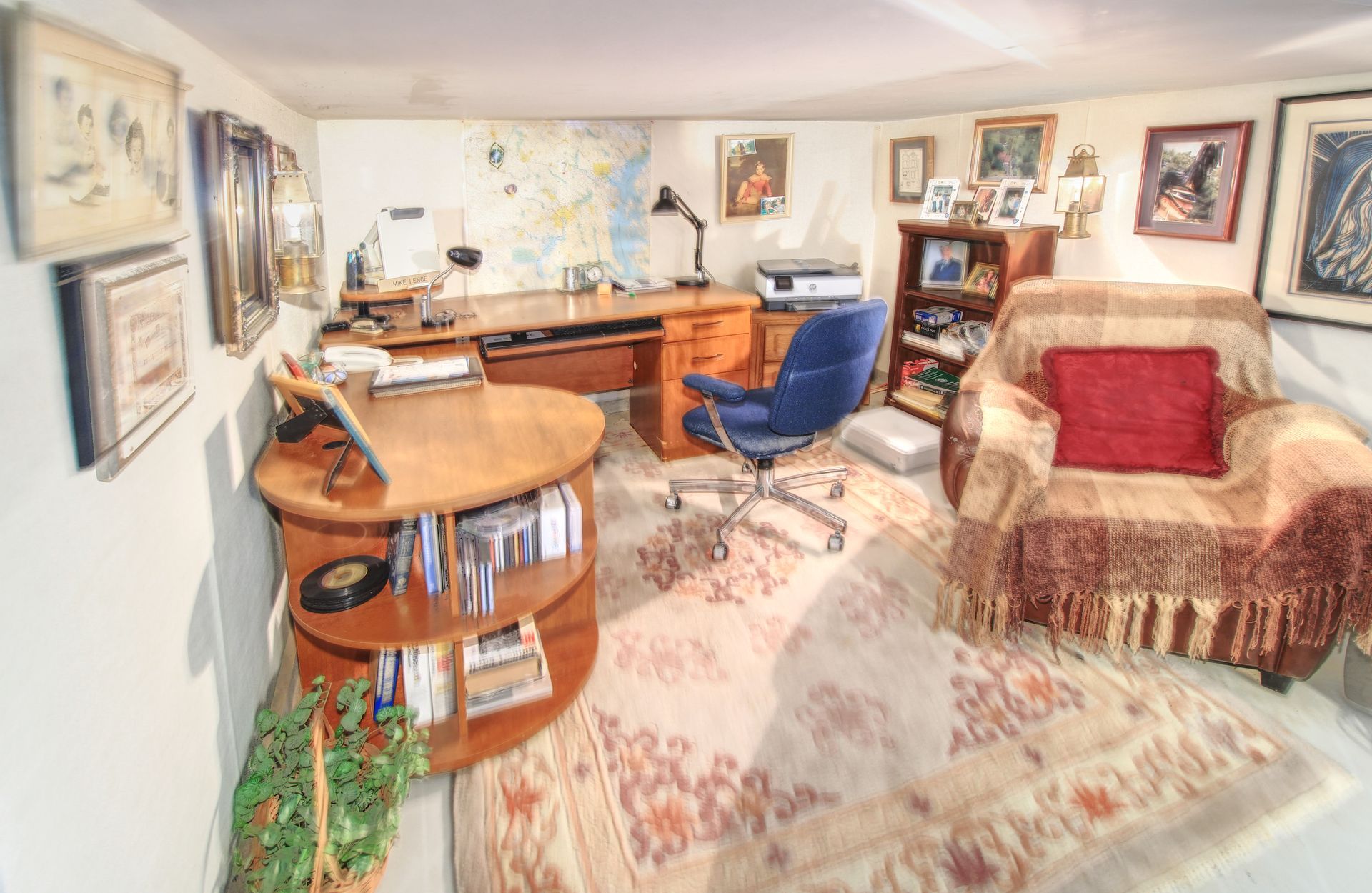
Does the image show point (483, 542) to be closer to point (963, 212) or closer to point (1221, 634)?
point (1221, 634)

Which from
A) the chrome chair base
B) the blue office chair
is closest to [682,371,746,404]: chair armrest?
the blue office chair

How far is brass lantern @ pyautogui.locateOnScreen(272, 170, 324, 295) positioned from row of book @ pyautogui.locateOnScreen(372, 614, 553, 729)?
1046mm

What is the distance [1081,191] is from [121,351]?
3.33 meters

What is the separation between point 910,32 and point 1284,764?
2024 millimetres

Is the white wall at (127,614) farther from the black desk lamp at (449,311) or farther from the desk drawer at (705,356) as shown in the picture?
the desk drawer at (705,356)

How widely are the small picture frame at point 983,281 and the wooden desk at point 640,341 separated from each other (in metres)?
1.14

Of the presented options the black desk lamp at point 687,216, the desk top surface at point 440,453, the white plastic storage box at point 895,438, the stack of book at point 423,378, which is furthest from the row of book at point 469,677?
the black desk lamp at point 687,216

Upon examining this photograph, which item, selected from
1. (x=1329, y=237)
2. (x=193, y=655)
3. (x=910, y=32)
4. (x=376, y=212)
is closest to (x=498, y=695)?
(x=193, y=655)

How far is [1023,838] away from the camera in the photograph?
5.88 ft

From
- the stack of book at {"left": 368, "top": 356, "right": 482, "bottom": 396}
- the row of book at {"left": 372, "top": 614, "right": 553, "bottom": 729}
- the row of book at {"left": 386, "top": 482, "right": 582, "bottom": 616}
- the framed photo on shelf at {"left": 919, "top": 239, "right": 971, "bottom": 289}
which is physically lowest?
the row of book at {"left": 372, "top": 614, "right": 553, "bottom": 729}

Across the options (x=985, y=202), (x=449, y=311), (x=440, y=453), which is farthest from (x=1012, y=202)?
(x=440, y=453)

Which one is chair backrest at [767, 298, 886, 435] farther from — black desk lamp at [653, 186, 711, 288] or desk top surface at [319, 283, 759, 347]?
black desk lamp at [653, 186, 711, 288]

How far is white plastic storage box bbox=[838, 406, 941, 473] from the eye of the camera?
3.76 m

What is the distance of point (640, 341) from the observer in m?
3.92
